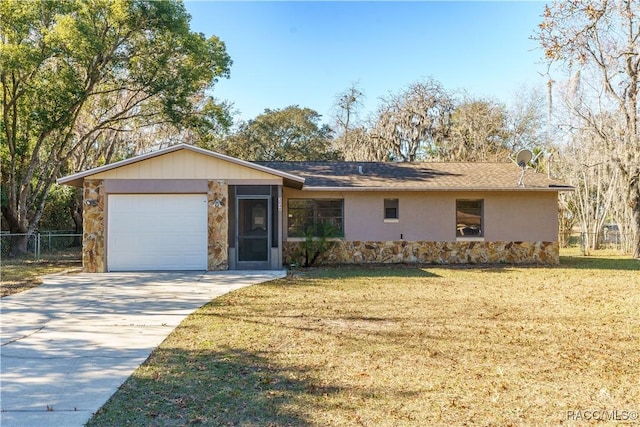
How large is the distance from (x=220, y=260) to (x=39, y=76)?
10.1 meters

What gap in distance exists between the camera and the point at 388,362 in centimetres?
500

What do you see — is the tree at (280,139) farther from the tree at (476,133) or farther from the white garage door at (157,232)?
the white garage door at (157,232)

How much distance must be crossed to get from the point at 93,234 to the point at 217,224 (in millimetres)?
3553

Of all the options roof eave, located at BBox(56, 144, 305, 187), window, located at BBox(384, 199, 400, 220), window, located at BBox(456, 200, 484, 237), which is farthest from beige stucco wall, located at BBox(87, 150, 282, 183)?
window, located at BBox(456, 200, 484, 237)

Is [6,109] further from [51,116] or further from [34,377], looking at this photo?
[34,377]

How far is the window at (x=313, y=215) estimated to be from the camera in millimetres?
15742

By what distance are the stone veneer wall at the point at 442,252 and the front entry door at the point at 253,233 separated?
9.21 feet

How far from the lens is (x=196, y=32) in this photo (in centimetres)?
1814

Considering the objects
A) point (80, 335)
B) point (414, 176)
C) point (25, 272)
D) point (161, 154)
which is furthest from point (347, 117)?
point (80, 335)

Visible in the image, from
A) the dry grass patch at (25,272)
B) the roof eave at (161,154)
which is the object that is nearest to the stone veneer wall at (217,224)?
the roof eave at (161,154)

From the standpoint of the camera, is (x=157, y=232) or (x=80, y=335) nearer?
(x=80, y=335)

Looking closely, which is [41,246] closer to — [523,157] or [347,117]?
[523,157]

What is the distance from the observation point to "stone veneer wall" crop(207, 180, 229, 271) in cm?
1318

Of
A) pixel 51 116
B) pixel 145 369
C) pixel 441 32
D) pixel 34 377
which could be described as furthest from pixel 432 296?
pixel 51 116
